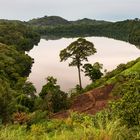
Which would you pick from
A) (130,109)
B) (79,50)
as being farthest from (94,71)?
(130,109)

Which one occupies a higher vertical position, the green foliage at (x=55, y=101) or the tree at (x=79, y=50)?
the tree at (x=79, y=50)

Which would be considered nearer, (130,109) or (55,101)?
(130,109)

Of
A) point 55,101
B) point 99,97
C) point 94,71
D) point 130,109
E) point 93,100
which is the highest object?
point 130,109

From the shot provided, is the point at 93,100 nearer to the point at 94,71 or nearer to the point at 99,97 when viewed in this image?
the point at 99,97

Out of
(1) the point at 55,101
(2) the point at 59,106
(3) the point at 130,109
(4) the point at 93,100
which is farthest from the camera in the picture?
(4) the point at 93,100

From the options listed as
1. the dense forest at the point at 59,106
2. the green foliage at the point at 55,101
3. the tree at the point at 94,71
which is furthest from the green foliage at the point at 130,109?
the tree at the point at 94,71

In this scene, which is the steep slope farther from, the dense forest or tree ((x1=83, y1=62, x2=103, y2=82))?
tree ((x1=83, y1=62, x2=103, y2=82))

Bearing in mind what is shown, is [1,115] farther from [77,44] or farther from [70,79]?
[70,79]

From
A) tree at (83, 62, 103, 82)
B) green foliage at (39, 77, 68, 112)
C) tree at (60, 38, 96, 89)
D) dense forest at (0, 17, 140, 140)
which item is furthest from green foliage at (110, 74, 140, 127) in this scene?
tree at (83, 62, 103, 82)

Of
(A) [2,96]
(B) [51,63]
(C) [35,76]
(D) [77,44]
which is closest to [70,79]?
(C) [35,76]

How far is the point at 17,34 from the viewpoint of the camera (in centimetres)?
12538

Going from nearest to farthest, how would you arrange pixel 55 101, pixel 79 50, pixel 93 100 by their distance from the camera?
pixel 55 101 → pixel 93 100 → pixel 79 50

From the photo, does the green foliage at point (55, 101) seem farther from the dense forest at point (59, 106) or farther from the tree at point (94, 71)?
the tree at point (94, 71)

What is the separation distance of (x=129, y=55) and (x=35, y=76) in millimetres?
44358
